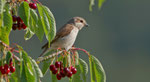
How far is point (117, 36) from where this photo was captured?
6025 centimetres

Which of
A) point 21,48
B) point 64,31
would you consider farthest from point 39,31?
point 64,31

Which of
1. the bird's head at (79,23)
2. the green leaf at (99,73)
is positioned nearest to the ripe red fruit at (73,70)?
the green leaf at (99,73)

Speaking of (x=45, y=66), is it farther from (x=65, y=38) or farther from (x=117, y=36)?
(x=117, y=36)

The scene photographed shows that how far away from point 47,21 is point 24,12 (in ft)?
0.75

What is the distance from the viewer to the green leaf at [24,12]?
12.8 ft

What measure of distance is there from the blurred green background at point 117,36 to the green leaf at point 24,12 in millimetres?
46012

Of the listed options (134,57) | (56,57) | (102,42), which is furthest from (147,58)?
(56,57)

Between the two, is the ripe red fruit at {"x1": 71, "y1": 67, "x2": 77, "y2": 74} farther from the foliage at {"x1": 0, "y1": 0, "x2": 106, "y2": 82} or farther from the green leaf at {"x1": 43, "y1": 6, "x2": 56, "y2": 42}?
the green leaf at {"x1": 43, "y1": 6, "x2": 56, "y2": 42}

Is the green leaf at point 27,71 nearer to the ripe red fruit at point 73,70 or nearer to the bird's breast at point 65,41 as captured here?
the ripe red fruit at point 73,70

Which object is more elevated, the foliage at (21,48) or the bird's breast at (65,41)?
the bird's breast at (65,41)

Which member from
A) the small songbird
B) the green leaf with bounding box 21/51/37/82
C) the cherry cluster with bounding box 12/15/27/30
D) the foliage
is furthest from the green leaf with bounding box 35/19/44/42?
the small songbird

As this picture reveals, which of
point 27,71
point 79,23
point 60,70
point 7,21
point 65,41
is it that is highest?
point 79,23

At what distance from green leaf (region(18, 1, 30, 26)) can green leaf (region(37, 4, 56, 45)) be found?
151 millimetres

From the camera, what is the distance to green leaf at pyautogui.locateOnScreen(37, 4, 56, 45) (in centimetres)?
405
